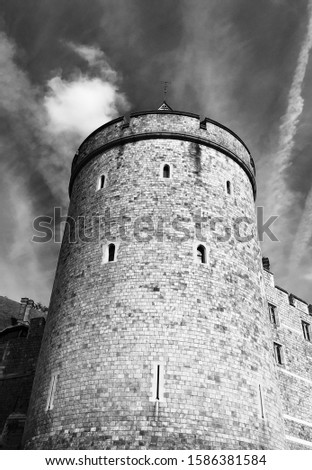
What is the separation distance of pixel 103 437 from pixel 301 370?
1135 cm

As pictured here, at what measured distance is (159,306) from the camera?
38.8ft

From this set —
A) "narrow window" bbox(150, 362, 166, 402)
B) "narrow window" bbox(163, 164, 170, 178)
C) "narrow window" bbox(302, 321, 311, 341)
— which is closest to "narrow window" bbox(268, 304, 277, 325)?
"narrow window" bbox(302, 321, 311, 341)

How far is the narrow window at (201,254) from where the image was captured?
512 inches

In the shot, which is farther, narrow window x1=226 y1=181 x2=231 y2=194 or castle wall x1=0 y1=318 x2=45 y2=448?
castle wall x1=0 y1=318 x2=45 y2=448

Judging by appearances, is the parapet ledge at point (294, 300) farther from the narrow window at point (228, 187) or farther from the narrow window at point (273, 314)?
the narrow window at point (228, 187)

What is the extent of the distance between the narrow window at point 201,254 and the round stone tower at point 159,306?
4 centimetres

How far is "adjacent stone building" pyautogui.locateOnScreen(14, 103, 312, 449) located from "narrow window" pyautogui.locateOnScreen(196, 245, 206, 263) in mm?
66

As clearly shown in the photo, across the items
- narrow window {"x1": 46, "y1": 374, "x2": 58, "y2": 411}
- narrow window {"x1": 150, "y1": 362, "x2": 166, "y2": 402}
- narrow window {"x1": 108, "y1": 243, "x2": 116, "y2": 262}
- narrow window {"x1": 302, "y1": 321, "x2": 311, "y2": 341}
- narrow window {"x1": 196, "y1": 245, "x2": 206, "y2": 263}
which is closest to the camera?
narrow window {"x1": 150, "y1": 362, "x2": 166, "y2": 402}

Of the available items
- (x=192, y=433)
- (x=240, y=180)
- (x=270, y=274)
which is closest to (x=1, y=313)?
(x=270, y=274)

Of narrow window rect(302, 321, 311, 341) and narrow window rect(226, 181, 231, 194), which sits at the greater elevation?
narrow window rect(226, 181, 231, 194)

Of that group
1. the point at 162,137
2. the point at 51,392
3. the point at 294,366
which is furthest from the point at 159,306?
the point at 294,366

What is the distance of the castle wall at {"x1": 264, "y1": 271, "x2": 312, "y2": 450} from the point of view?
16530mm

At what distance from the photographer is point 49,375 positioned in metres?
12.1

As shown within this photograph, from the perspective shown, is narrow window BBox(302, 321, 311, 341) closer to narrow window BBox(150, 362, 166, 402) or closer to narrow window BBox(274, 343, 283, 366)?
narrow window BBox(274, 343, 283, 366)
